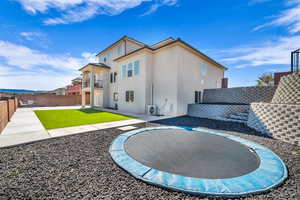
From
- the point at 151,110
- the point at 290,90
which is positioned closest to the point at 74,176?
the point at 151,110

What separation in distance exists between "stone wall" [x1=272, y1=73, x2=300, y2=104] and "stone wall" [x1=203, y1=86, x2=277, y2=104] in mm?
2525

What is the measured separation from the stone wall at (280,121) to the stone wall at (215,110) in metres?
2.40

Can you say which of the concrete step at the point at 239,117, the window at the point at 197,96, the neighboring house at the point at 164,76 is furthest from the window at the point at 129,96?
the concrete step at the point at 239,117

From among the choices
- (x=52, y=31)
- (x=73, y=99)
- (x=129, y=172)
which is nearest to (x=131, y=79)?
(x=52, y=31)

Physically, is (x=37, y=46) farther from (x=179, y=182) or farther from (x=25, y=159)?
(x=179, y=182)

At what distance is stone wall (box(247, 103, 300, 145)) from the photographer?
3727 millimetres

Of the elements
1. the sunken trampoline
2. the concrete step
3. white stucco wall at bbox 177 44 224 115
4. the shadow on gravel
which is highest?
white stucco wall at bbox 177 44 224 115

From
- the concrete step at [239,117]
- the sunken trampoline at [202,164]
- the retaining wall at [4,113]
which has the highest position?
the retaining wall at [4,113]

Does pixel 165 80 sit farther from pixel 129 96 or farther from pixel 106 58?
pixel 106 58

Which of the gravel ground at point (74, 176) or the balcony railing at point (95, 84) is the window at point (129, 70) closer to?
the balcony railing at point (95, 84)

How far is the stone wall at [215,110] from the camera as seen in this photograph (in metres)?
7.64

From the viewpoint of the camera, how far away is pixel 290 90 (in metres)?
5.38

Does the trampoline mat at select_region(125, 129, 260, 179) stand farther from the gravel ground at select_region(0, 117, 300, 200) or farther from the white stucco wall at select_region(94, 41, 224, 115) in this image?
the white stucco wall at select_region(94, 41, 224, 115)

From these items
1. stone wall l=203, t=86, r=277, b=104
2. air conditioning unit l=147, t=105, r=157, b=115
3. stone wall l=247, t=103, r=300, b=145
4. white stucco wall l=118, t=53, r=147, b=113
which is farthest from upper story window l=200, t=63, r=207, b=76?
stone wall l=247, t=103, r=300, b=145
